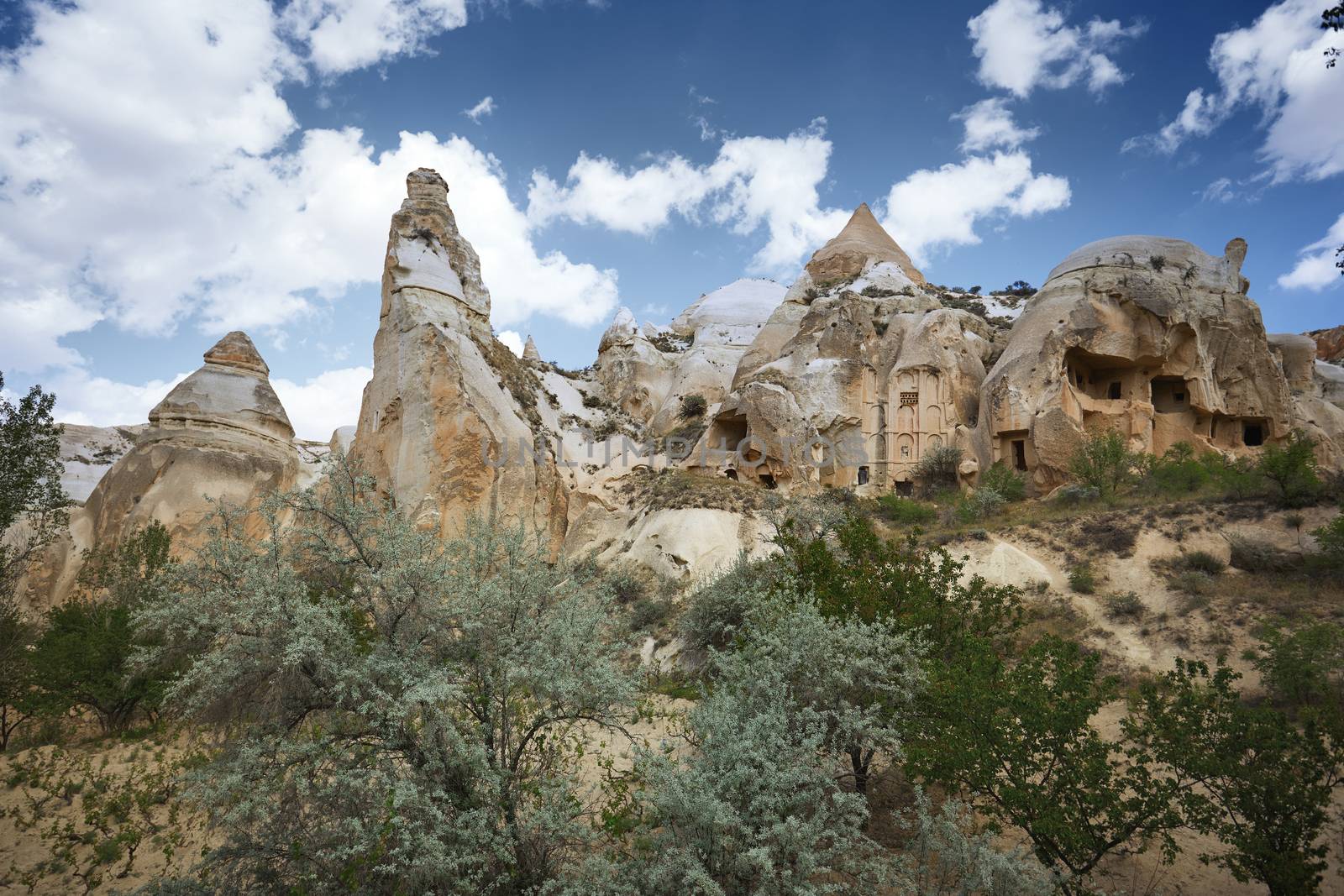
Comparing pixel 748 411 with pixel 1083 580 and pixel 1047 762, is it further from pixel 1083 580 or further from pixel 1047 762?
pixel 1047 762

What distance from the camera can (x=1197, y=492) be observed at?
16453 millimetres

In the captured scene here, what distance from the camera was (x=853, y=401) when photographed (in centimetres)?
2516

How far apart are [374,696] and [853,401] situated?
22438 mm

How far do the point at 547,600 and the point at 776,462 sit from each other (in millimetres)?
19020

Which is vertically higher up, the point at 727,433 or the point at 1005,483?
the point at 727,433

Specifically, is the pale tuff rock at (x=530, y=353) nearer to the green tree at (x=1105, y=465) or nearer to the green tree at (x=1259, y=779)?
the green tree at (x=1105, y=465)

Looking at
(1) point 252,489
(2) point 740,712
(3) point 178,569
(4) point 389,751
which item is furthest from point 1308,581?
(1) point 252,489

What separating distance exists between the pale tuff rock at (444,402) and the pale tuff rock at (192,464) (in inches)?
120

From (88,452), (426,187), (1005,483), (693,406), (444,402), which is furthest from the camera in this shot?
(693,406)

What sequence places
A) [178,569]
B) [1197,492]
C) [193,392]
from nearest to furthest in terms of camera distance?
[178,569]
[1197,492]
[193,392]

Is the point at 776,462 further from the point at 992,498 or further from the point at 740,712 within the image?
the point at 740,712

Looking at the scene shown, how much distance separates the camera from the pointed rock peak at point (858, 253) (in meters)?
40.9

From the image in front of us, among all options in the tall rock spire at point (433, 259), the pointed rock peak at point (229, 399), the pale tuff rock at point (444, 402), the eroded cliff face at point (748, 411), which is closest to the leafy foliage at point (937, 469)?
the eroded cliff face at point (748, 411)

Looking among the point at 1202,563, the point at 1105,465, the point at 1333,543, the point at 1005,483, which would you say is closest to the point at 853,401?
the point at 1005,483
